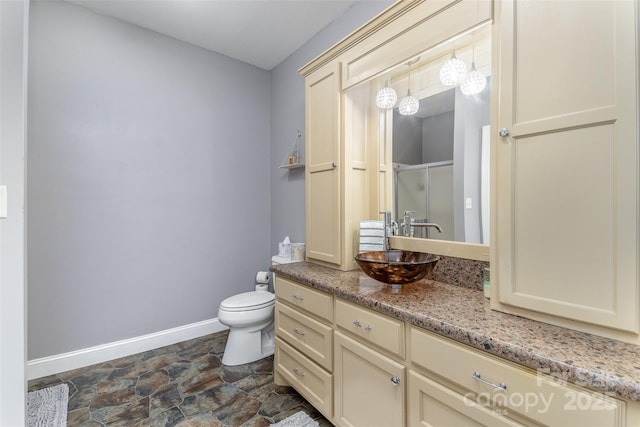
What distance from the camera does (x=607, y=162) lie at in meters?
0.89

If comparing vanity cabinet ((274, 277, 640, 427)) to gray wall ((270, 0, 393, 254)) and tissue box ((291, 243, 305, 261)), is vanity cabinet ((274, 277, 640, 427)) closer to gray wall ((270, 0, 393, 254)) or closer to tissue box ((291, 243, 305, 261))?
tissue box ((291, 243, 305, 261))

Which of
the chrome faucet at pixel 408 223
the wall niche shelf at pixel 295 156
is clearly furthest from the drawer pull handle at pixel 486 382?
the wall niche shelf at pixel 295 156

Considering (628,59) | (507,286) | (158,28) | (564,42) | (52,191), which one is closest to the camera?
(628,59)

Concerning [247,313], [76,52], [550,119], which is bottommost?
[247,313]

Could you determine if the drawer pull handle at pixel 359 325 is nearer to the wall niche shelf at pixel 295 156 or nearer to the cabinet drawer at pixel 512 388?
the cabinet drawer at pixel 512 388

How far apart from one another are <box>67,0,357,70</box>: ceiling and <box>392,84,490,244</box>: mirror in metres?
1.20

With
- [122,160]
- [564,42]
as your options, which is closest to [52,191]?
[122,160]

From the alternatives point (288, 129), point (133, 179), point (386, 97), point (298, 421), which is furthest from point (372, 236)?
point (133, 179)

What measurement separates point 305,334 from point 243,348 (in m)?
0.91

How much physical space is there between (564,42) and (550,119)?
25cm

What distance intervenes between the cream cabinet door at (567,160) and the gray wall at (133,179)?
2.17 m

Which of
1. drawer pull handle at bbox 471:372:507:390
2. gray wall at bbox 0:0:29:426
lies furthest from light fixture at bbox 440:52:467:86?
gray wall at bbox 0:0:29:426

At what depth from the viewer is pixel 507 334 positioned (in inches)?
37.6

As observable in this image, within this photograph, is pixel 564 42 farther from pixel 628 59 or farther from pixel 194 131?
pixel 194 131
